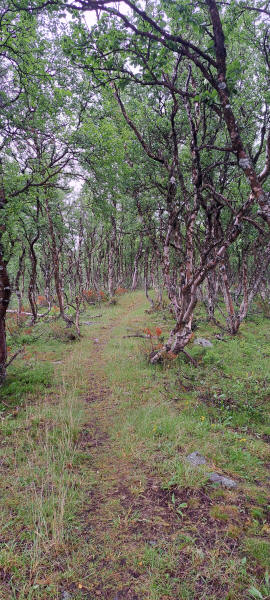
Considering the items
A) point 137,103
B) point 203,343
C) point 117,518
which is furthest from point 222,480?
point 137,103

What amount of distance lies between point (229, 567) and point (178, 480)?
1.30 meters

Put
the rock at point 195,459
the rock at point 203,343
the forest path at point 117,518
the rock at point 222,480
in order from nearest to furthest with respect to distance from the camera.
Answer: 1. the forest path at point 117,518
2. the rock at point 222,480
3. the rock at point 195,459
4. the rock at point 203,343

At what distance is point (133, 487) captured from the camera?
4.23 m

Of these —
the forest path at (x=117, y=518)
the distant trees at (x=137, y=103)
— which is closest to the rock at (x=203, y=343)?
the distant trees at (x=137, y=103)

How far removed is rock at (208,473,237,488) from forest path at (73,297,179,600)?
2.68ft

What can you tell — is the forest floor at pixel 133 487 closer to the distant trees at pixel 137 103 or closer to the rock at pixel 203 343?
the distant trees at pixel 137 103

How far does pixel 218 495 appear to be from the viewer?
400 cm

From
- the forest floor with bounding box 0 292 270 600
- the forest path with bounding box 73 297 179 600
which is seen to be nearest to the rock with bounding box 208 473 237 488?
the forest floor with bounding box 0 292 270 600

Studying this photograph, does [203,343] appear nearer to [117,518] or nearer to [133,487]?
[133,487]

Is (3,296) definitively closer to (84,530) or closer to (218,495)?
(84,530)

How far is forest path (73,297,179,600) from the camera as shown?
2.94m

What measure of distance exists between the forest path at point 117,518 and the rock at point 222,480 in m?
0.82

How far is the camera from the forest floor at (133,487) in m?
2.95

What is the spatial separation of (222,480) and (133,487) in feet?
4.51
